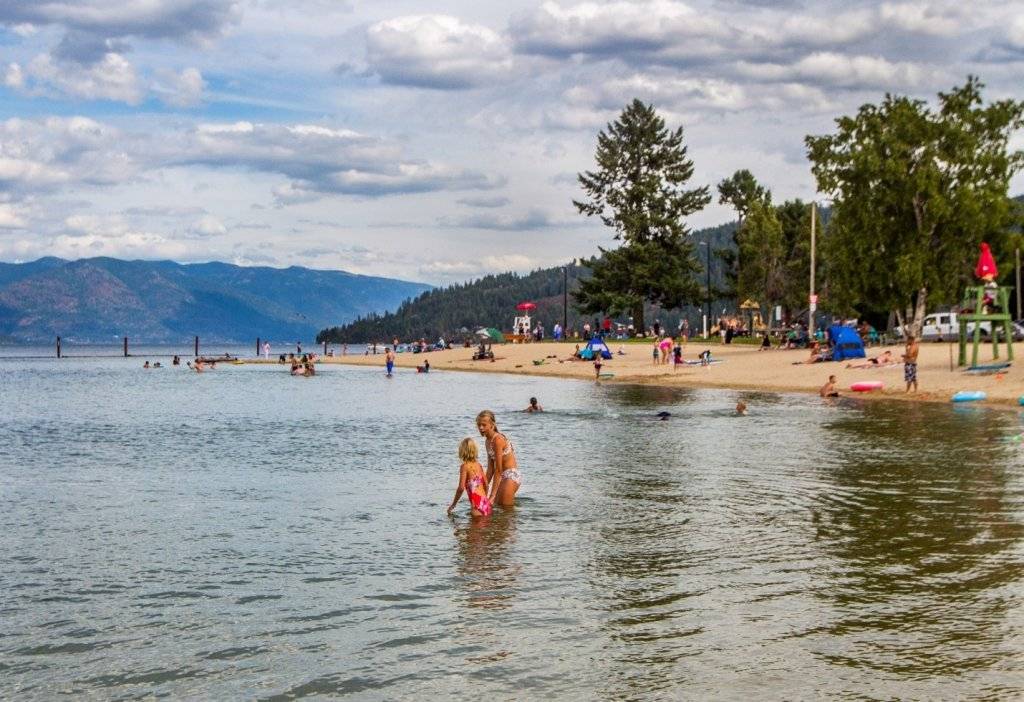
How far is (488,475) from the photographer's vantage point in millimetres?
17906

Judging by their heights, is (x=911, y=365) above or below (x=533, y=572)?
above

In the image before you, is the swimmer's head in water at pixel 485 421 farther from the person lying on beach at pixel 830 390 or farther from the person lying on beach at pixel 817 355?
the person lying on beach at pixel 817 355

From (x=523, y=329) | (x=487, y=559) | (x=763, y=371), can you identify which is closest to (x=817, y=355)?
(x=763, y=371)

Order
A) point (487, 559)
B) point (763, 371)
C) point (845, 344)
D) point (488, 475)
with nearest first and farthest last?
point (487, 559) → point (488, 475) → point (763, 371) → point (845, 344)

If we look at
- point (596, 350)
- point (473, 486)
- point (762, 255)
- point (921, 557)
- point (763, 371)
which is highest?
→ point (762, 255)

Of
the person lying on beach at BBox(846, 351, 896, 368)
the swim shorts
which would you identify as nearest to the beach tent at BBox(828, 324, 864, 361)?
the person lying on beach at BBox(846, 351, 896, 368)

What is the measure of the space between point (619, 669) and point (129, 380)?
7139 centimetres

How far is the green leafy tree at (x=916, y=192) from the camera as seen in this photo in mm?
56625

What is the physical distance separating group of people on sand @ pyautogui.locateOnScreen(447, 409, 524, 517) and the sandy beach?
2559cm

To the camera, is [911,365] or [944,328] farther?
[944,328]

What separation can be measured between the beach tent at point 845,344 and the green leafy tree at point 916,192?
3868 mm

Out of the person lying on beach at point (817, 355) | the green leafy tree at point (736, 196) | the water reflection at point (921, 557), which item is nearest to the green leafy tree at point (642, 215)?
the green leafy tree at point (736, 196)

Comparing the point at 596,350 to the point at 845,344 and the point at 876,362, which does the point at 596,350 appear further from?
the point at 876,362

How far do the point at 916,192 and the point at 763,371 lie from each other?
1202 centimetres
